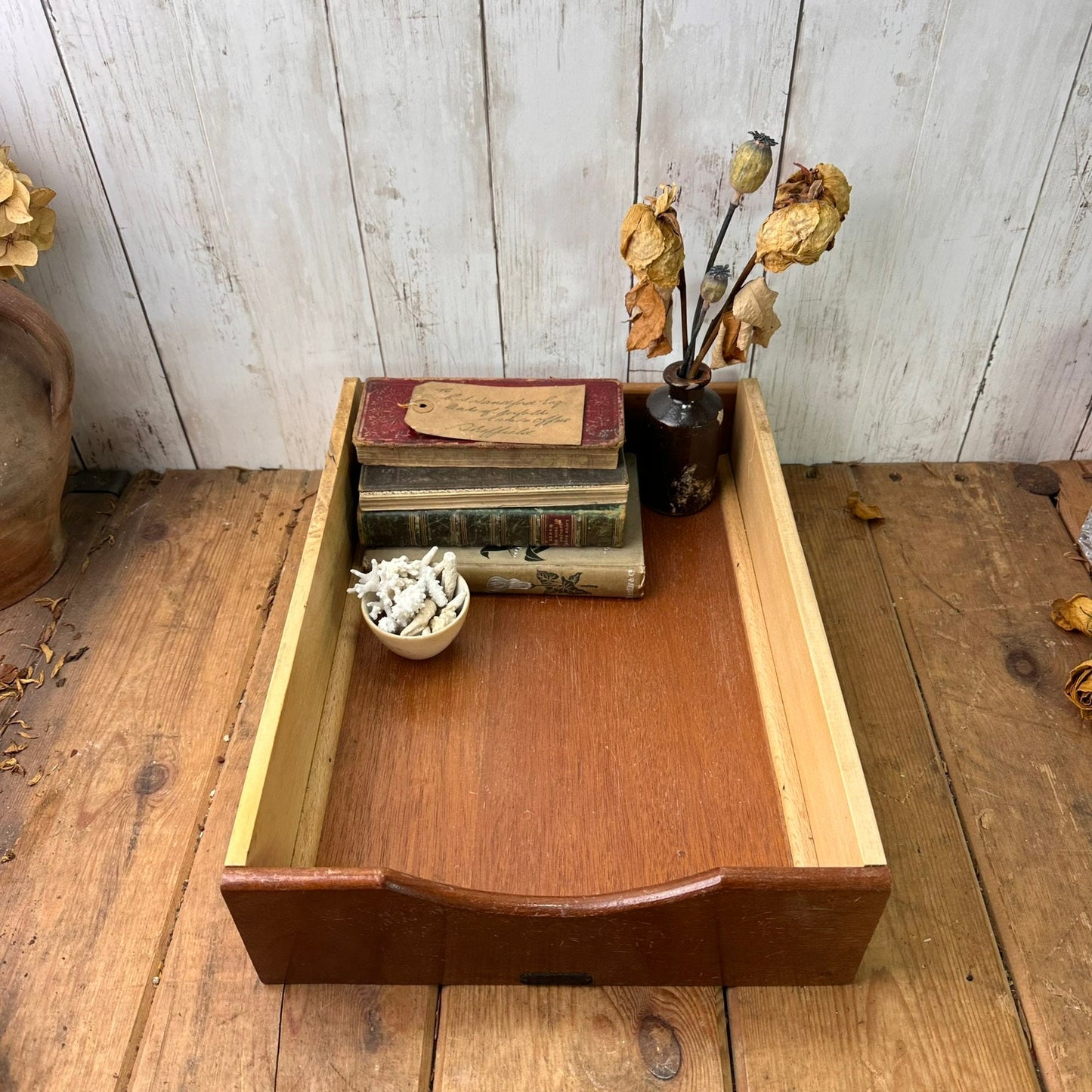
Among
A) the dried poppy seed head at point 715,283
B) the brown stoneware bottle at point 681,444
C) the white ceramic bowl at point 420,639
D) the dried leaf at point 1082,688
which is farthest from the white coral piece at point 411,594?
the dried leaf at point 1082,688

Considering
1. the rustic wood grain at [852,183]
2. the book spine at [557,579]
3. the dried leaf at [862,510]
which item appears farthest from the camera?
the dried leaf at [862,510]

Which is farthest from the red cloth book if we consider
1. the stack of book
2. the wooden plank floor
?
the wooden plank floor

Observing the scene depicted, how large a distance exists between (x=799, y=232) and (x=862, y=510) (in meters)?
0.41

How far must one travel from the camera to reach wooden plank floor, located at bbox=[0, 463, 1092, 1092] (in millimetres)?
707

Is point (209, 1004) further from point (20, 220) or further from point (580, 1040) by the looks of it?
point (20, 220)

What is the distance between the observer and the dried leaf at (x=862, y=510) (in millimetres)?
→ 1108

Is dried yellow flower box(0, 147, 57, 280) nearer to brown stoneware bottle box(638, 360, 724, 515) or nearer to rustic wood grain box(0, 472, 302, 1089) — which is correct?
rustic wood grain box(0, 472, 302, 1089)

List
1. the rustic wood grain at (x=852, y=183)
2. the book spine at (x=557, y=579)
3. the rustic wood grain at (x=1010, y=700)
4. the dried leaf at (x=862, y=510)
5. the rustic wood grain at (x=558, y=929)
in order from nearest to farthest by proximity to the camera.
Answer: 1. the rustic wood grain at (x=558, y=929)
2. the rustic wood grain at (x=1010, y=700)
3. the rustic wood grain at (x=852, y=183)
4. the book spine at (x=557, y=579)
5. the dried leaf at (x=862, y=510)

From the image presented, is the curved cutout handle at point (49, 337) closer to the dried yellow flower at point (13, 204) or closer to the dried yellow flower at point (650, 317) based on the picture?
the dried yellow flower at point (13, 204)

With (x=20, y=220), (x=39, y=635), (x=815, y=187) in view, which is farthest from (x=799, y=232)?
(x=39, y=635)

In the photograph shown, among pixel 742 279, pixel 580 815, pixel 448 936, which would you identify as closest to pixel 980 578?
pixel 742 279

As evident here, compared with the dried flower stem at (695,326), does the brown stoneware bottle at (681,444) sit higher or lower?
lower

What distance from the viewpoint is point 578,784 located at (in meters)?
0.83

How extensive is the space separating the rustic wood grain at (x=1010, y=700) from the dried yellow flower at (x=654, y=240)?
0.43 metres
